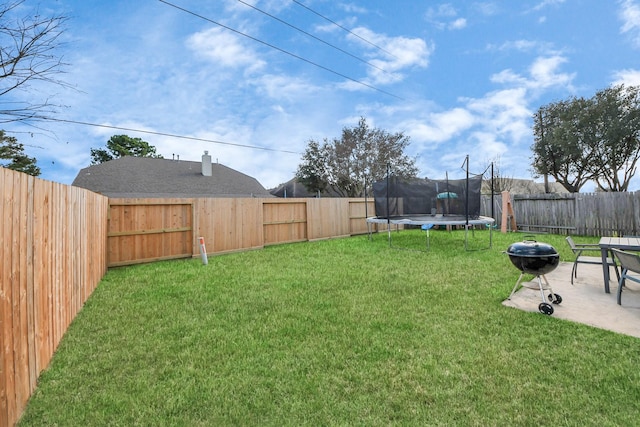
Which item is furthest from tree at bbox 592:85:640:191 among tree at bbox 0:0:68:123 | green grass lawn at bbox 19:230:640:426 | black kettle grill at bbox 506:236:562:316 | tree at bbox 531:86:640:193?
tree at bbox 0:0:68:123

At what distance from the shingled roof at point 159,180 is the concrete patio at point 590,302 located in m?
16.8

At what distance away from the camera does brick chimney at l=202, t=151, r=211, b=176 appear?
18.7 metres

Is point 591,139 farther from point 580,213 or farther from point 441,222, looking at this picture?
point 441,222


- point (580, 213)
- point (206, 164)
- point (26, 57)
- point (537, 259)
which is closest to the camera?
point (537, 259)

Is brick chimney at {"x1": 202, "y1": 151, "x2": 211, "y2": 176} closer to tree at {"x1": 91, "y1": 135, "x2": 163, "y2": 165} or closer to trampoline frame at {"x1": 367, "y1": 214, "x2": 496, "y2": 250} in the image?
trampoline frame at {"x1": 367, "y1": 214, "x2": 496, "y2": 250}

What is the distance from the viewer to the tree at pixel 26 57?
10.6ft

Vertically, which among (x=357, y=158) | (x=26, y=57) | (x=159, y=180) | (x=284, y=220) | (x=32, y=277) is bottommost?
(x=32, y=277)

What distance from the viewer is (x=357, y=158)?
21.9 metres

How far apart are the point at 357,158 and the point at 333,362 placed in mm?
20583

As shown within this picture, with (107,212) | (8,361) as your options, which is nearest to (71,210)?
(8,361)

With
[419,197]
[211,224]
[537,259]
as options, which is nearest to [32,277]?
[537,259]

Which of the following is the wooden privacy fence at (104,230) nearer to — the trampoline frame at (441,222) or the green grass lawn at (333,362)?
the green grass lawn at (333,362)

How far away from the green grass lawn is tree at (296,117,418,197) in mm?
18295

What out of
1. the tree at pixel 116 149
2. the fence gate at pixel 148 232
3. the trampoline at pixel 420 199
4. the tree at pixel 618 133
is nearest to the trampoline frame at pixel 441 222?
the trampoline at pixel 420 199
